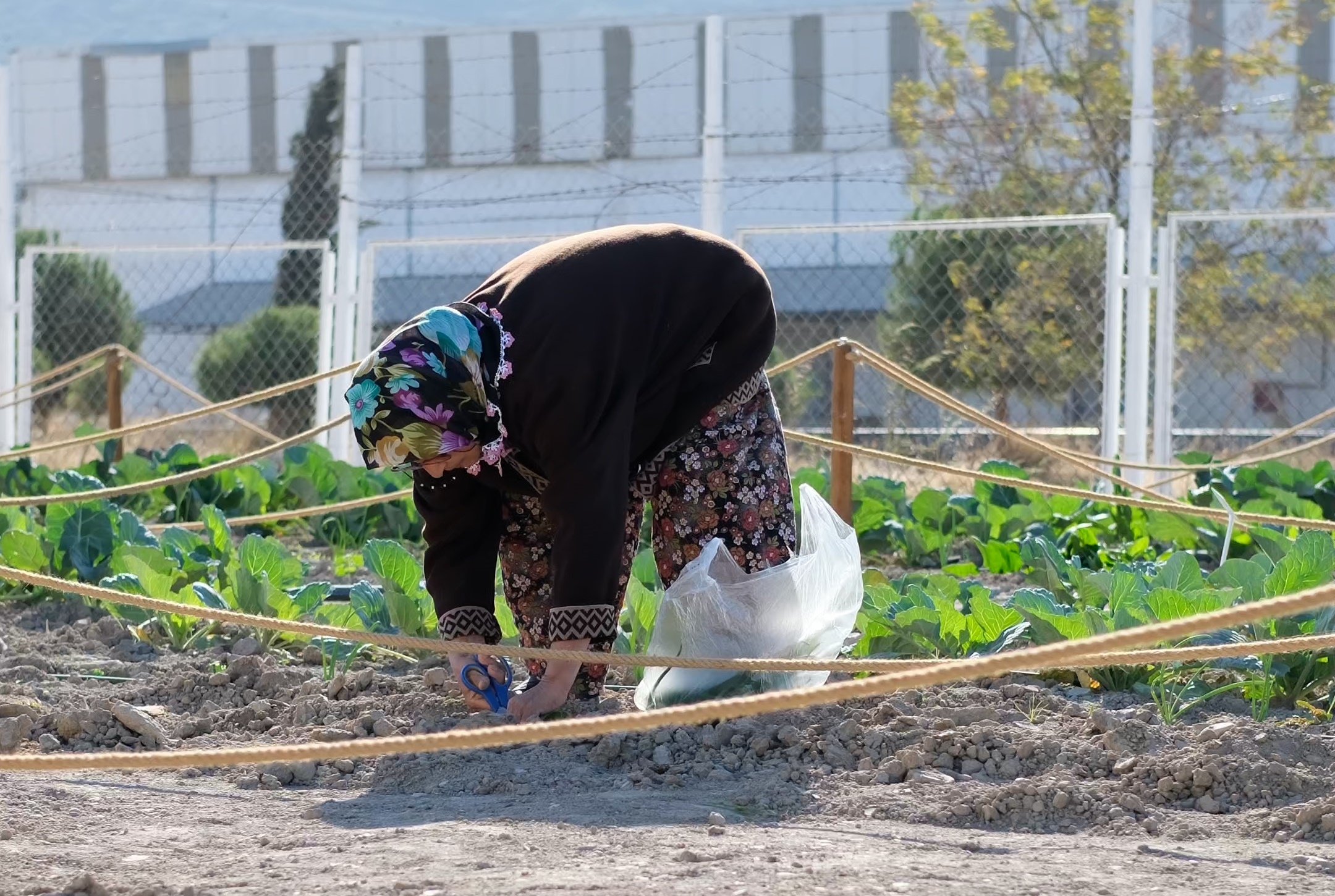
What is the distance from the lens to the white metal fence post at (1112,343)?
755 centimetres

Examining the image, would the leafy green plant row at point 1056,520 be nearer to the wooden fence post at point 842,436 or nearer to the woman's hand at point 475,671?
the wooden fence post at point 842,436

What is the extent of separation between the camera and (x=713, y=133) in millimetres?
7965

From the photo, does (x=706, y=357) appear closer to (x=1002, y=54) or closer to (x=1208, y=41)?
(x=1002, y=54)

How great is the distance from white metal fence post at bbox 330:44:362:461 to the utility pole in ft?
13.3

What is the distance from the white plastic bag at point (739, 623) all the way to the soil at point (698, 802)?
113 mm

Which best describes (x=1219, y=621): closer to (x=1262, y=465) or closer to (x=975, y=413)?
(x=975, y=413)

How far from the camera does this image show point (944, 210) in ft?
35.1

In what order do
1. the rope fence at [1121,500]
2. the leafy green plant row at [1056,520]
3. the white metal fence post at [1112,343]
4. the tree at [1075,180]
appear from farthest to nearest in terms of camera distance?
1. the tree at [1075,180]
2. the white metal fence post at [1112,343]
3. the leafy green plant row at [1056,520]
4. the rope fence at [1121,500]

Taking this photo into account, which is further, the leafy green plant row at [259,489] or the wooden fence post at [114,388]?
the wooden fence post at [114,388]

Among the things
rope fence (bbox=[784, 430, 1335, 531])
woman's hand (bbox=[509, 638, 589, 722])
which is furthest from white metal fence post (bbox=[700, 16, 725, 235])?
woman's hand (bbox=[509, 638, 589, 722])

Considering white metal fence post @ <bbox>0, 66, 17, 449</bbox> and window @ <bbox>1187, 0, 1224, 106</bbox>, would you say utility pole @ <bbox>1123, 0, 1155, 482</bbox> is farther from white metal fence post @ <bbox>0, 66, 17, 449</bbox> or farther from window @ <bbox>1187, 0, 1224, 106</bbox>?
white metal fence post @ <bbox>0, 66, 17, 449</bbox>

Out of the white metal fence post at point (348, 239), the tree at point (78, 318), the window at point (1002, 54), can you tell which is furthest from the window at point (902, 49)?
the white metal fence post at point (348, 239)

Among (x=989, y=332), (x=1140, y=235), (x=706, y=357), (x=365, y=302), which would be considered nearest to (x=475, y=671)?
(x=706, y=357)

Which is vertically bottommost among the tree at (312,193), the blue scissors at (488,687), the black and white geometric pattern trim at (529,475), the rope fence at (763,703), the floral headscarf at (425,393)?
the blue scissors at (488,687)
